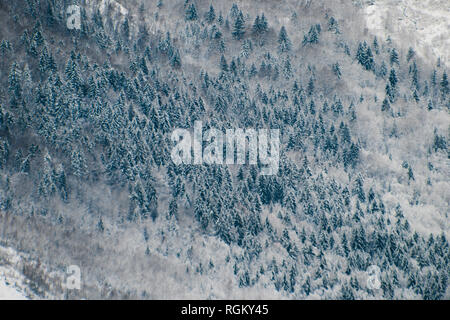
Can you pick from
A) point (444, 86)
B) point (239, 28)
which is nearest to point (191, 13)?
point (239, 28)

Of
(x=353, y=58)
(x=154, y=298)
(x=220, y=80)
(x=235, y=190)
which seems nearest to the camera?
(x=154, y=298)

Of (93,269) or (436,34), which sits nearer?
(93,269)

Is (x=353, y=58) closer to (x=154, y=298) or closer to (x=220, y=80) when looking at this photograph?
(x=220, y=80)

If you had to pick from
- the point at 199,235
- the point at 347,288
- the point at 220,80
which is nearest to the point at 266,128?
the point at 220,80

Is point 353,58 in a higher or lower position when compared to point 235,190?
higher

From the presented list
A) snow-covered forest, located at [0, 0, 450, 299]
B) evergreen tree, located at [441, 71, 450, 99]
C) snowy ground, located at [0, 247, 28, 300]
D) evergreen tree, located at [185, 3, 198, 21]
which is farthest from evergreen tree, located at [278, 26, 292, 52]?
snowy ground, located at [0, 247, 28, 300]

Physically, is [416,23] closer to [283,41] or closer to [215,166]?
[283,41]

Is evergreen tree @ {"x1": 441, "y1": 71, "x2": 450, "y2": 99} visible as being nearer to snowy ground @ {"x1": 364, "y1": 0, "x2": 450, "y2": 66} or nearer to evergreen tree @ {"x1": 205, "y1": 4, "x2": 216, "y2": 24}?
snowy ground @ {"x1": 364, "y1": 0, "x2": 450, "y2": 66}
